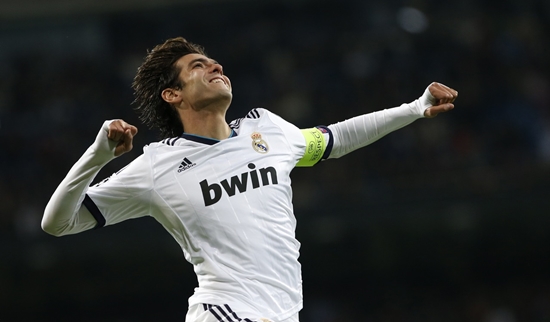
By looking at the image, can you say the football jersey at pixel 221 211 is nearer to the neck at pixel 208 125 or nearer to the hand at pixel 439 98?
the neck at pixel 208 125

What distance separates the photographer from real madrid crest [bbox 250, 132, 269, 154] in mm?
4559

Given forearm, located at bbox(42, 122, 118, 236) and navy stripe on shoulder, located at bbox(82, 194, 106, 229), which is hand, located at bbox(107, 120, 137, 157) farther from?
navy stripe on shoulder, located at bbox(82, 194, 106, 229)

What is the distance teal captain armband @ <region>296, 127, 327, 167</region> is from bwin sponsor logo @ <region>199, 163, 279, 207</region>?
457 millimetres

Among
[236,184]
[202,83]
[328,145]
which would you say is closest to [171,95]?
[202,83]

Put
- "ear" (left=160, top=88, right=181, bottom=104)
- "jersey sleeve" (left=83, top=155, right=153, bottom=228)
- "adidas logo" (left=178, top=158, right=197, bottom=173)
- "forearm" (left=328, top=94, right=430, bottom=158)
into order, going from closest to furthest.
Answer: "jersey sleeve" (left=83, top=155, right=153, bottom=228) → "adidas logo" (left=178, top=158, right=197, bottom=173) → "ear" (left=160, top=88, right=181, bottom=104) → "forearm" (left=328, top=94, right=430, bottom=158)

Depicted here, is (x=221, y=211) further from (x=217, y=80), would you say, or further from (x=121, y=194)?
(x=217, y=80)

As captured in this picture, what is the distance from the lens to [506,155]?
12.0 metres

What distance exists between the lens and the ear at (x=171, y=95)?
4742 mm

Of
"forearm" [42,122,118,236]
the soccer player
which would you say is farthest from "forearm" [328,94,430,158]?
"forearm" [42,122,118,236]

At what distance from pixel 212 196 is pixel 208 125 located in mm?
491

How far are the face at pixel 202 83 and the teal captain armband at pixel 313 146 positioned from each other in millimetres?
551

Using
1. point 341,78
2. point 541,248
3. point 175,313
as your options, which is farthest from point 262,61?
point 541,248

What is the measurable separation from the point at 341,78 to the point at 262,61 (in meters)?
1.52

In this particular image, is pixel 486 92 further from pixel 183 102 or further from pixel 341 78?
pixel 183 102
